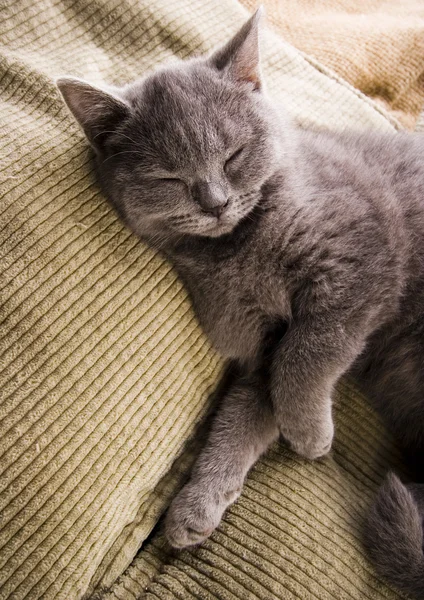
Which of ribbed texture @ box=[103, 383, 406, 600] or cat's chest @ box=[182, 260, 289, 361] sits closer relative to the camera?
ribbed texture @ box=[103, 383, 406, 600]

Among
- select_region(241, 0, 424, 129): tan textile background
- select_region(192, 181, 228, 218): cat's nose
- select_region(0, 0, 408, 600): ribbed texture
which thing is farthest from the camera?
select_region(241, 0, 424, 129): tan textile background

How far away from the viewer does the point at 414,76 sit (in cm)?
163

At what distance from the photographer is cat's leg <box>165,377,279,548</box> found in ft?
3.17

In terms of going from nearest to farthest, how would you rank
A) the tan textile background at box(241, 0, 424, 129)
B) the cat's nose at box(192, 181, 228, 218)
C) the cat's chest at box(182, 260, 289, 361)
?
the cat's nose at box(192, 181, 228, 218)
the cat's chest at box(182, 260, 289, 361)
the tan textile background at box(241, 0, 424, 129)

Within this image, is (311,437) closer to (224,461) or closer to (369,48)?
(224,461)

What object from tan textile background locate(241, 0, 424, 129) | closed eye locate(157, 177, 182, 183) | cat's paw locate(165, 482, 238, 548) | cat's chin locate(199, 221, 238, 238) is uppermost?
tan textile background locate(241, 0, 424, 129)

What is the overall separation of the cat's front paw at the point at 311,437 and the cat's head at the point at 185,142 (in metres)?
0.43

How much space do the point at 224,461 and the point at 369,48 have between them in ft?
4.40

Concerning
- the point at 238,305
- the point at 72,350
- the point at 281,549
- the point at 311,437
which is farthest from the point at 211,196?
the point at 281,549

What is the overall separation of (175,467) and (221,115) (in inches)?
29.3

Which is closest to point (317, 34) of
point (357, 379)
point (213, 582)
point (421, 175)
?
point (421, 175)

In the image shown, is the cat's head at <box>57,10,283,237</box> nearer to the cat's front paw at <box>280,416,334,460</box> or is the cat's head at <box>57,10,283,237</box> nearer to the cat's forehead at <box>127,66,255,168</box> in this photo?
the cat's forehead at <box>127,66,255,168</box>

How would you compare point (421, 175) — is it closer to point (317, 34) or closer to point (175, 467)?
point (317, 34)

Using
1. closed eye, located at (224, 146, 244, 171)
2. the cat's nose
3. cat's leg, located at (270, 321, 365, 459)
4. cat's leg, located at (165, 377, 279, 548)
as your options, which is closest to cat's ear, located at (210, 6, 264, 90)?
closed eye, located at (224, 146, 244, 171)
